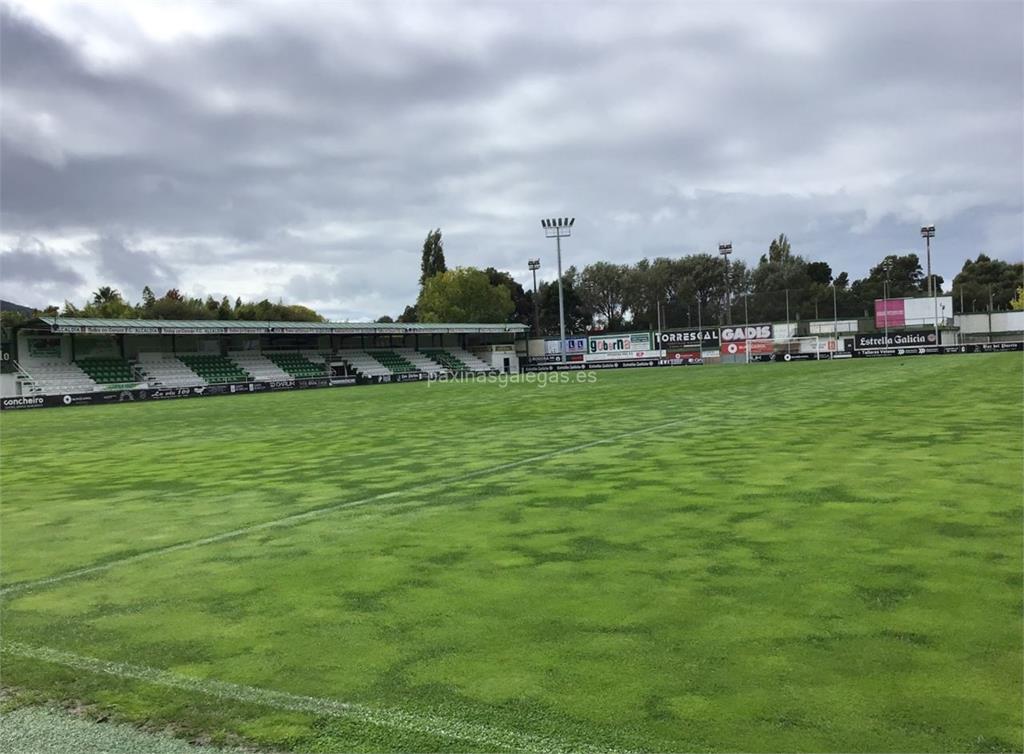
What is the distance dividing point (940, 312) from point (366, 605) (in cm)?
6581

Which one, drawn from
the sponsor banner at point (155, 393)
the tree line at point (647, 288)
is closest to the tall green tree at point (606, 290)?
the tree line at point (647, 288)

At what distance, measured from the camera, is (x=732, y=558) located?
4.93 metres

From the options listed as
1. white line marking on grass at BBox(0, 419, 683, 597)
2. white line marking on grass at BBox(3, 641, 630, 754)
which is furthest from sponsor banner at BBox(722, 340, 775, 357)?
white line marking on grass at BBox(3, 641, 630, 754)

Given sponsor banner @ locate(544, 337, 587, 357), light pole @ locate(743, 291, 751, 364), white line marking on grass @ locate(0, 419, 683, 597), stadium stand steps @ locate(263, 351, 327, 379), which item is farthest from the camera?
sponsor banner @ locate(544, 337, 587, 357)

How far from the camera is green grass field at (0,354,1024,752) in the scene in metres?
2.91

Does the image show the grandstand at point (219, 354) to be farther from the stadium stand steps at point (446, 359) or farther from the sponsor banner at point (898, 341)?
the sponsor banner at point (898, 341)

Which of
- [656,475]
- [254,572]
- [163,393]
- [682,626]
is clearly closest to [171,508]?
[254,572]

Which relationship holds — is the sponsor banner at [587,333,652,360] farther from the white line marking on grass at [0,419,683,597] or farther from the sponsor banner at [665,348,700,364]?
the white line marking on grass at [0,419,683,597]

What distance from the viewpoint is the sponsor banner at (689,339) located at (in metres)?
59.8

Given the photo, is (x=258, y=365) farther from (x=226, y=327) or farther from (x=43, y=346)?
(x=43, y=346)

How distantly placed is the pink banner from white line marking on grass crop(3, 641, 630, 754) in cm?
6423

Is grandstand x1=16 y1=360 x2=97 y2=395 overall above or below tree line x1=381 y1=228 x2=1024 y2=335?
below

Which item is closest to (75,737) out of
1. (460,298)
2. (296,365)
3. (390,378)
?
(390,378)

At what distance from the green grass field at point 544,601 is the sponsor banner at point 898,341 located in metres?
49.4
